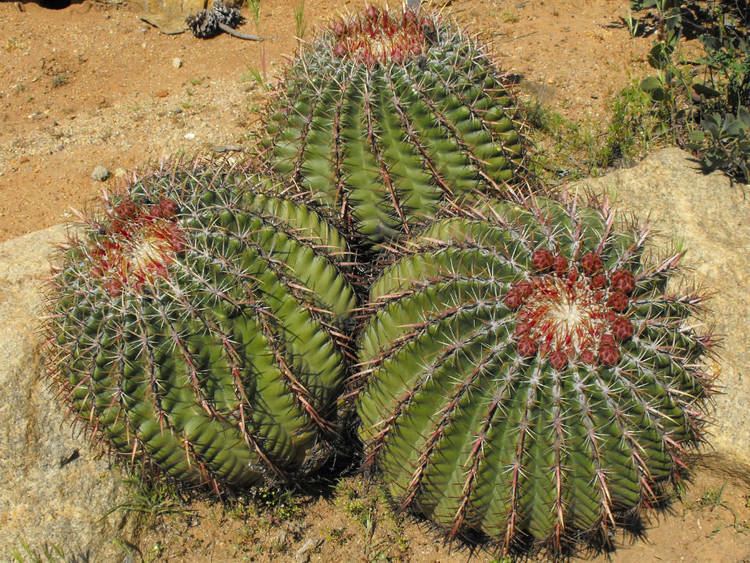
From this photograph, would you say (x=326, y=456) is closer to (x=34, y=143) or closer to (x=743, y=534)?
(x=743, y=534)

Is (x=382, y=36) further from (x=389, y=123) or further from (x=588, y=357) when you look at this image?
(x=588, y=357)

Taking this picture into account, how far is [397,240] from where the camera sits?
12.5 ft

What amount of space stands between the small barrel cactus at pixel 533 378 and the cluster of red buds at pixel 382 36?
39.2 inches

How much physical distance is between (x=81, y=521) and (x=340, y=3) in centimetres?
607

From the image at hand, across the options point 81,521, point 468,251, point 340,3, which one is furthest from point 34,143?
point 468,251

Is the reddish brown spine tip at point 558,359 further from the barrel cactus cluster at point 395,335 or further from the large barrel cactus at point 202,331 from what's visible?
the large barrel cactus at point 202,331

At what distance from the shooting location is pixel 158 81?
7207mm

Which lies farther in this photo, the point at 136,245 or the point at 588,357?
the point at 136,245

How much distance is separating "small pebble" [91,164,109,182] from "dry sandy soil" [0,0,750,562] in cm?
6

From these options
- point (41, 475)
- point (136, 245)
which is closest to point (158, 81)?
point (41, 475)

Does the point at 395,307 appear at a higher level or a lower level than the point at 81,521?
Result: higher

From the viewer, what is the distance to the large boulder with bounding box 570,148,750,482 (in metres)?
3.74

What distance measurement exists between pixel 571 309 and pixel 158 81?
222 inches

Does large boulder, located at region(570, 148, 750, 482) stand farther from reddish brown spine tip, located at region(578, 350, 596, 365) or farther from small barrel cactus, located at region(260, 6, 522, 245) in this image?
reddish brown spine tip, located at region(578, 350, 596, 365)
